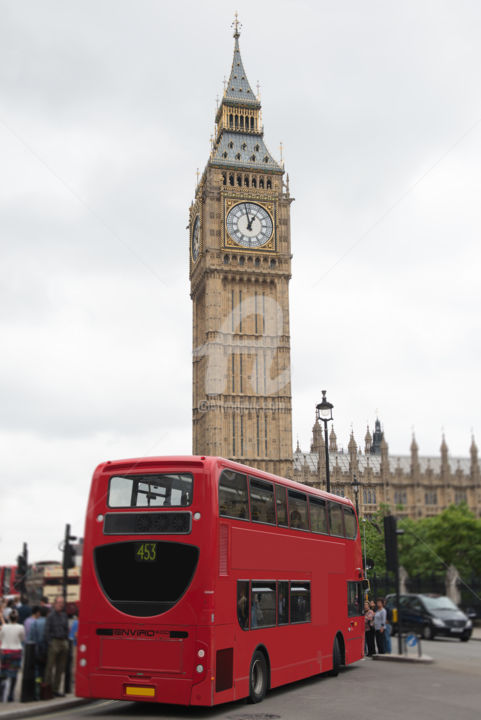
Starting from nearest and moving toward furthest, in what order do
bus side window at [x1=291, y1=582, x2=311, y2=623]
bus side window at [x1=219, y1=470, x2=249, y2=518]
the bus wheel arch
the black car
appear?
1. bus side window at [x1=219, y1=470, x2=249, y2=518]
2. the bus wheel arch
3. bus side window at [x1=291, y1=582, x2=311, y2=623]
4. the black car

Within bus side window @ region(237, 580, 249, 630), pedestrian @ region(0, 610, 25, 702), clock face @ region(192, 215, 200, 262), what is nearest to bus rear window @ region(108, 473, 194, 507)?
bus side window @ region(237, 580, 249, 630)

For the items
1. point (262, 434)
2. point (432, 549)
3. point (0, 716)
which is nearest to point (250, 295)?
point (262, 434)

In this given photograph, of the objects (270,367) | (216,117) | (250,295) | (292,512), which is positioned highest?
(216,117)

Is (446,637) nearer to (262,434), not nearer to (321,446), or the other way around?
(262,434)

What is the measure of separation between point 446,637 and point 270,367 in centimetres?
4758

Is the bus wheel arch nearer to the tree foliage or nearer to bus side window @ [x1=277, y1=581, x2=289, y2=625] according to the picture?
bus side window @ [x1=277, y1=581, x2=289, y2=625]

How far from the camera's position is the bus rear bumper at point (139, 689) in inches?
461

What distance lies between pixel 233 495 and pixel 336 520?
5544 mm

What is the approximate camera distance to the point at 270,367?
76.9m

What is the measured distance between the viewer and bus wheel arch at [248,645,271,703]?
13281 millimetres

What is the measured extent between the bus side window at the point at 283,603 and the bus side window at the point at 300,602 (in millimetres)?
257

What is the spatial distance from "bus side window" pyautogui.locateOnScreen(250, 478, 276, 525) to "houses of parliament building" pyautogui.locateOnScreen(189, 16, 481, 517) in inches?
2336

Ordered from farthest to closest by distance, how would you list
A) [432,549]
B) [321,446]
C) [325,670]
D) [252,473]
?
[321,446], [432,549], [325,670], [252,473]

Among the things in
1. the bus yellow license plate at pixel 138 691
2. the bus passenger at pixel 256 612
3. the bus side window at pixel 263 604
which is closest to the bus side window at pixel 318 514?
the bus side window at pixel 263 604
